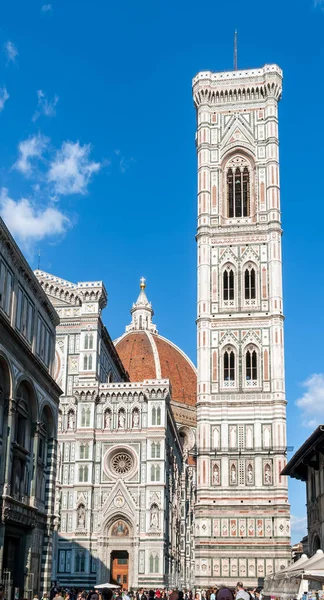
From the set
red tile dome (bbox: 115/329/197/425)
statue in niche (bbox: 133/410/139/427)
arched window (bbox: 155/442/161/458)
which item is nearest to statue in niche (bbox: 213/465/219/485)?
arched window (bbox: 155/442/161/458)

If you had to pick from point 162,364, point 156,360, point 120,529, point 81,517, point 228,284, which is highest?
point 156,360

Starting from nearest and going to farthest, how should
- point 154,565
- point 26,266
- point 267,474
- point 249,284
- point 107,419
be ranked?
1. point 26,266
2. point 154,565
3. point 267,474
4. point 107,419
5. point 249,284

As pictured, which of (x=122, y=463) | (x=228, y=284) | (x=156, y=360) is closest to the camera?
(x=122, y=463)

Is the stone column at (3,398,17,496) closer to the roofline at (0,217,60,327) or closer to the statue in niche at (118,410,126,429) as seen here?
the roofline at (0,217,60,327)

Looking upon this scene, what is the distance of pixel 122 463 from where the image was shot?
54.7 meters

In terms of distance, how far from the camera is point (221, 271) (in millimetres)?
60406

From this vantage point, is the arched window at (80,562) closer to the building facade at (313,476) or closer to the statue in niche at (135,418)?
the statue in niche at (135,418)

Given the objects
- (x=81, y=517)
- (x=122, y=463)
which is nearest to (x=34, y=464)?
(x=81, y=517)

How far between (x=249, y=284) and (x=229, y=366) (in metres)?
6.29

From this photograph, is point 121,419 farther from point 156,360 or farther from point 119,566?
point 156,360

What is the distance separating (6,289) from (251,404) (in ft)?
105

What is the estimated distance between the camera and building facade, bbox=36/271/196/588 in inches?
2068

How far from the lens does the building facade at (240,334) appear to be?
5338cm

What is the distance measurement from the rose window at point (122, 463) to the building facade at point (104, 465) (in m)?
0.07
